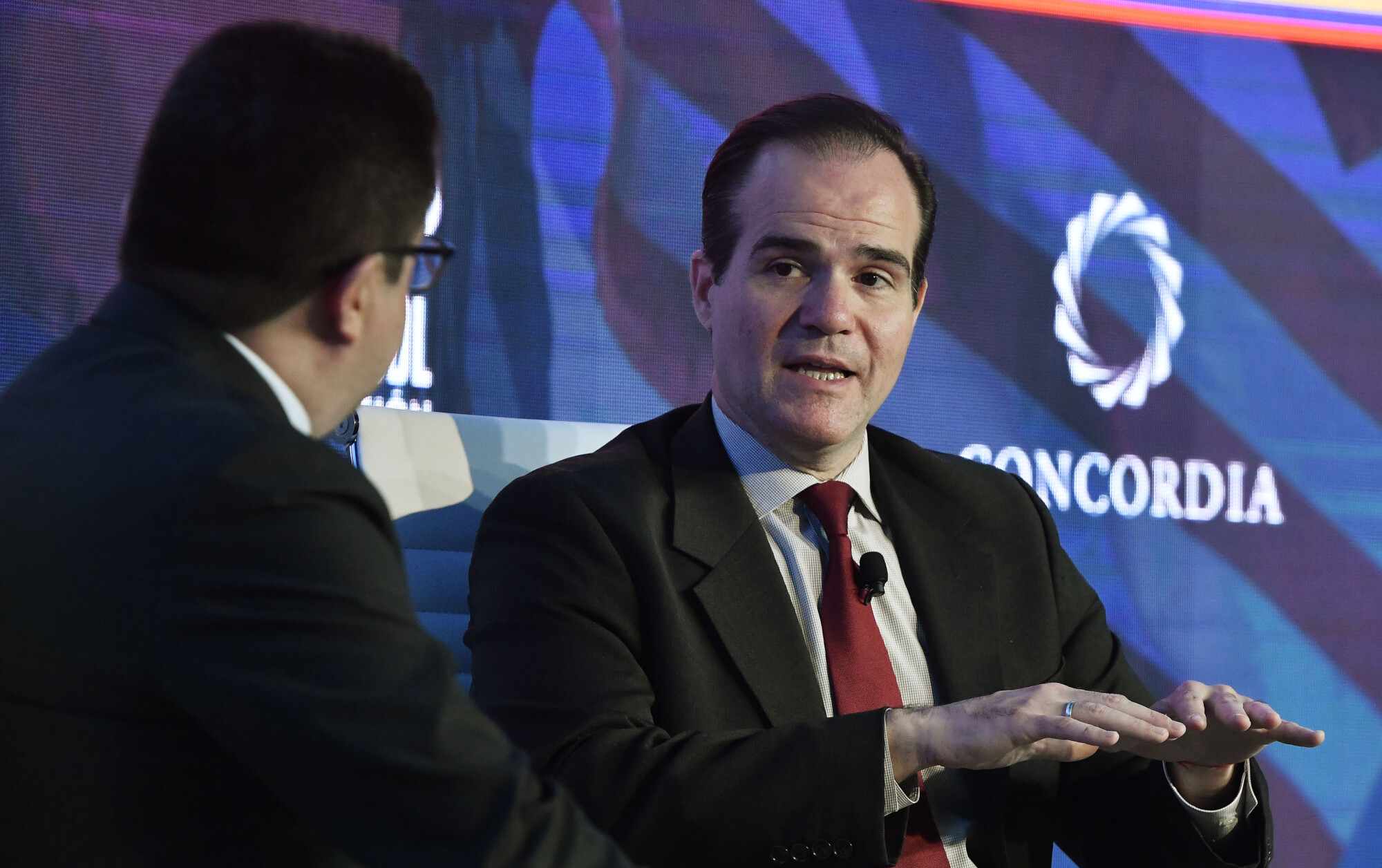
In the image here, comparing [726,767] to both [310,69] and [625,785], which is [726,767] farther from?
[310,69]

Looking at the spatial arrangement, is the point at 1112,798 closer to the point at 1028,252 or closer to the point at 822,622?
the point at 822,622

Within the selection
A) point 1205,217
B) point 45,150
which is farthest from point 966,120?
point 45,150

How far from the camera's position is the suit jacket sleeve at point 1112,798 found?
5.01 ft

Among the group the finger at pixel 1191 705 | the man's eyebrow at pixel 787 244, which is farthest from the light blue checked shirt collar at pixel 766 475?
the finger at pixel 1191 705

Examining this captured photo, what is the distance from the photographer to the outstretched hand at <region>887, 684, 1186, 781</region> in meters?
1.25

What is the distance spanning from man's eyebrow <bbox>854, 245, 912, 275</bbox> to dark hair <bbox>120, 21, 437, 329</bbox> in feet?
3.17

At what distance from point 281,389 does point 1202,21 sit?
2.98m

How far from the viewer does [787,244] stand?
1.74 m

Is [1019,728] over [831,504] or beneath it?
beneath

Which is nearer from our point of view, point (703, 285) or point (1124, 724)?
point (1124, 724)

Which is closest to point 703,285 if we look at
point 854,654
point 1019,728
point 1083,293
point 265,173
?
point 854,654

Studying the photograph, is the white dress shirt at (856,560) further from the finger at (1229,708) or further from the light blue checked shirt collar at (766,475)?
the finger at (1229,708)

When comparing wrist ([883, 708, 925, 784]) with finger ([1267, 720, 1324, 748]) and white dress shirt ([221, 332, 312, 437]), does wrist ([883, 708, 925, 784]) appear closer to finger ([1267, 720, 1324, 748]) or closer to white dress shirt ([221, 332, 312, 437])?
finger ([1267, 720, 1324, 748])

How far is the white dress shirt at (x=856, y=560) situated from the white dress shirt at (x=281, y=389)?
0.81 m
